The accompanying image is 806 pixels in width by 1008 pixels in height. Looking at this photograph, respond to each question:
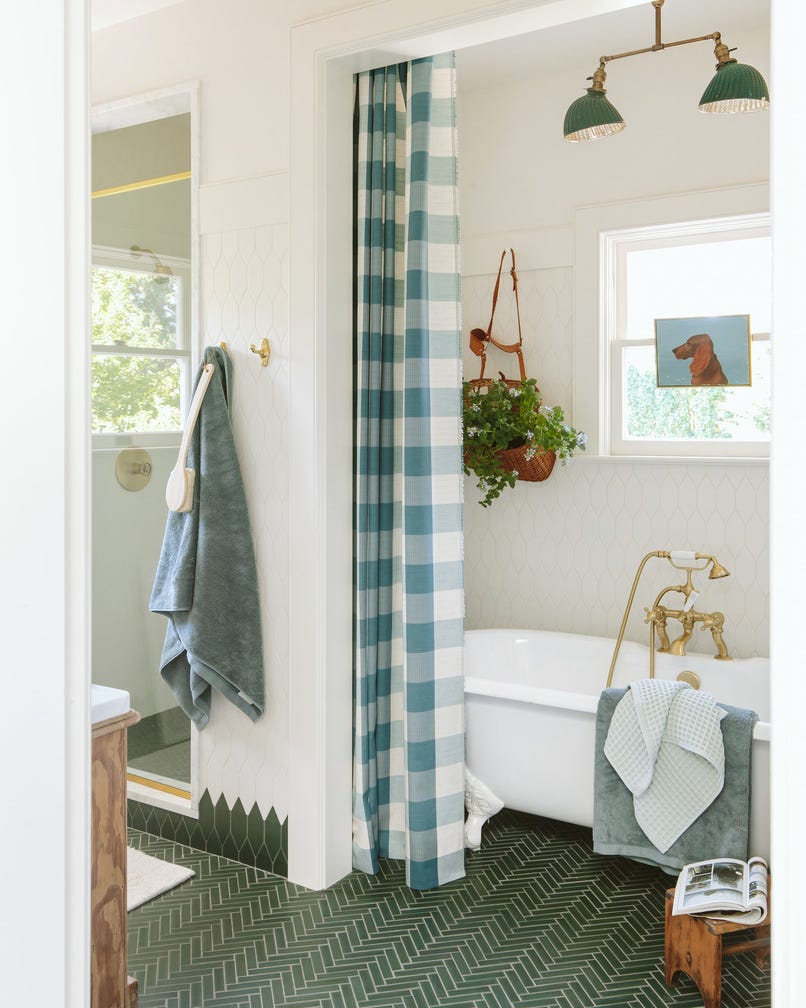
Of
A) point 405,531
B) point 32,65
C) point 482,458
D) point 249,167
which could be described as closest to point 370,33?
point 249,167

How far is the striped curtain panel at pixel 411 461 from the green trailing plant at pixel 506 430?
95 centimetres

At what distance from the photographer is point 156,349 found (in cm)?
320

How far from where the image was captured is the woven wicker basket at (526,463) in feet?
12.3

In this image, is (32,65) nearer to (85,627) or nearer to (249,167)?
(85,627)

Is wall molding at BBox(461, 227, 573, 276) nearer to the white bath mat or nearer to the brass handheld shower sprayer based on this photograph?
the brass handheld shower sprayer

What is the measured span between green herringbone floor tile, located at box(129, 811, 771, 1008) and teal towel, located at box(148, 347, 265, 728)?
0.59m

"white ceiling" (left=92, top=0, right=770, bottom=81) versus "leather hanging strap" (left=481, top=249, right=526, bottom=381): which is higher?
"white ceiling" (left=92, top=0, right=770, bottom=81)

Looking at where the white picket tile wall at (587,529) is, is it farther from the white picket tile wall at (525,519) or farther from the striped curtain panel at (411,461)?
the striped curtain panel at (411,461)

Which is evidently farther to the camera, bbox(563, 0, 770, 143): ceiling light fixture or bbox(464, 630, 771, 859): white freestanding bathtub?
bbox(464, 630, 771, 859): white freestanding bathtub

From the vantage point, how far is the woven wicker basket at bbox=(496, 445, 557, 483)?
3734mm

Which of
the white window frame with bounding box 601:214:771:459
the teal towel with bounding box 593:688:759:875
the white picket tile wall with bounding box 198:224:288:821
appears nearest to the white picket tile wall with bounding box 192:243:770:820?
the white picket tile wall with bounding box 198:224:288:821

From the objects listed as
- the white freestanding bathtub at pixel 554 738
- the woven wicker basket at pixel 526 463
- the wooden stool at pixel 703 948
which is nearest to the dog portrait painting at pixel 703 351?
the woven wicker basket at pixel 526 463

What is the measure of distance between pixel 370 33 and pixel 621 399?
1976 mm

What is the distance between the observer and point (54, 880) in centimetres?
72
